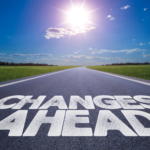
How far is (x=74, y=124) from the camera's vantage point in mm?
2396

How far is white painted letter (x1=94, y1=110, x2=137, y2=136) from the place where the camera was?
2.16 meters

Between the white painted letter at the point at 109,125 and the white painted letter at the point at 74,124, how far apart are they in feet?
0.61

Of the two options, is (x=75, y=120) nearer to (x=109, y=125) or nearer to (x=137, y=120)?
(x=109, y=125)

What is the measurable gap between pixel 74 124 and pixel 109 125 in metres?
0.64

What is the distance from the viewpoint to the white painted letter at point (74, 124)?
213cm

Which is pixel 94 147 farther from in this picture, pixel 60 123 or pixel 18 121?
pixel 18 121

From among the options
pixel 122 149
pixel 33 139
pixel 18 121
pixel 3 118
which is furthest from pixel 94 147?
pixel 3 118

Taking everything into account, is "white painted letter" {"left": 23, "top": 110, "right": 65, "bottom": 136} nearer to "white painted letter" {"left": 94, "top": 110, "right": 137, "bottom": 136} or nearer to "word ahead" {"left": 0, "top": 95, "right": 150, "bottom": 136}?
"word ahead" {"left": 0, "top": 95, "right": 150, "bottom": 136}

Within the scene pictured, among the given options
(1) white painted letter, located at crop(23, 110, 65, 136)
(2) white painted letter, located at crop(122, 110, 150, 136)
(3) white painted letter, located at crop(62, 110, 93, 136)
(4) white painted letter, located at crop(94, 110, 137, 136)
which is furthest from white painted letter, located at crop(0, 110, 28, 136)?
(2) white painted letter, located at crop(122, 110, 150, 136)

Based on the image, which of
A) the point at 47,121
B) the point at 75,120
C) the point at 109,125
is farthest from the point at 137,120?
the point at 47,121

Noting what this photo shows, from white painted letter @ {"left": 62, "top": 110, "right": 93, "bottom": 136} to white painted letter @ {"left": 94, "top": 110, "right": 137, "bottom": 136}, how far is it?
19 centimetres

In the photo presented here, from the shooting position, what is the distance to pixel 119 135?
208 cm

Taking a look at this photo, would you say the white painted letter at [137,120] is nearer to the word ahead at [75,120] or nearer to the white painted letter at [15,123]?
the word ahead at [75,120]

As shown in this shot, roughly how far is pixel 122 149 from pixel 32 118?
1.77 meters
